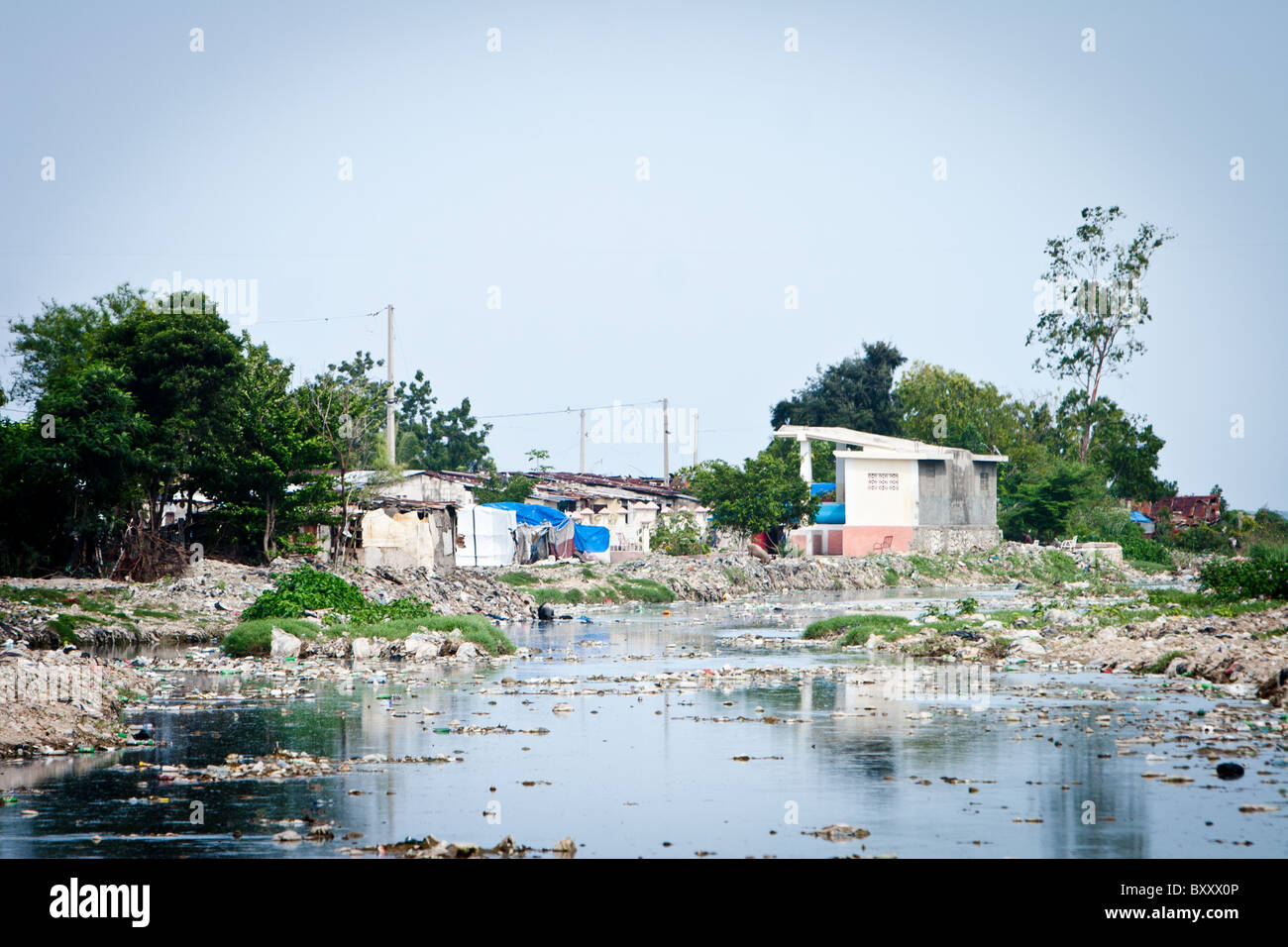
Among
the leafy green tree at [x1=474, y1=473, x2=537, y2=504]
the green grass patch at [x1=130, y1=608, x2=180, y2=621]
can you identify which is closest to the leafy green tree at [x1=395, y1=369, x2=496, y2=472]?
the leafy green tree at [x1=474, y1=473, x2=537, y2=504]

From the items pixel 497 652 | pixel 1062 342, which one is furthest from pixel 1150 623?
pixel 1062 342

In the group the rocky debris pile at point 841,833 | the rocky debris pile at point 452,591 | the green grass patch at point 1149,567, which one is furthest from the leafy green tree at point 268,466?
the green grass patch at point 1149,567

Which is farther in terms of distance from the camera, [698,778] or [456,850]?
[698,778]

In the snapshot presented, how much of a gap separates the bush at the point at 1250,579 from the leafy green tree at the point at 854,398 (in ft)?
146

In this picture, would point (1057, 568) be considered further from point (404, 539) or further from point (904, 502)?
point (404, 539)

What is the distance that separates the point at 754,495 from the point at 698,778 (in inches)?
1494

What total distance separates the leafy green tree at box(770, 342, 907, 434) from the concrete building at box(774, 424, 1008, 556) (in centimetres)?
1661

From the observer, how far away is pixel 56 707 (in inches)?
444

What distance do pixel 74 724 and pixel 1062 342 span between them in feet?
177

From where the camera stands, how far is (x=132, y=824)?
777 centimetres

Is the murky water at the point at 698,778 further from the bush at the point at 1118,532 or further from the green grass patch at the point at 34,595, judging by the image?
the bush at the point at 1118,532

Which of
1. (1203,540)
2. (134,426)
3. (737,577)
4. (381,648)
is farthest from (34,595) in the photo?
(1203,540)
